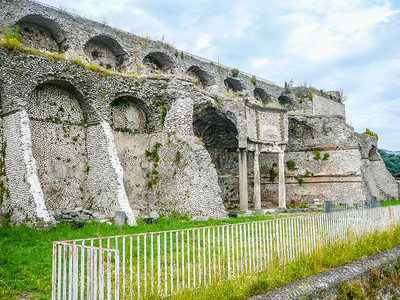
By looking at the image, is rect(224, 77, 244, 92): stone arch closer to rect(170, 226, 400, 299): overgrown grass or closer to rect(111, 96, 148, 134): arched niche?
rect(111, 96, 148, 134): arched niche

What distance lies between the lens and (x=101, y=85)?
732 inches

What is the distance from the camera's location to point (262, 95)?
3569cm

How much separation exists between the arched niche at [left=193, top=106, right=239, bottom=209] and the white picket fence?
15291mm

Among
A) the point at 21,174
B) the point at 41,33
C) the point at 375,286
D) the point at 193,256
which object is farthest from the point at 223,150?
the point at 193,256

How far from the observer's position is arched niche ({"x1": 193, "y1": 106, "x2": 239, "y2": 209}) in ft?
86.8

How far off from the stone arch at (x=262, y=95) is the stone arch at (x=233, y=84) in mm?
2135

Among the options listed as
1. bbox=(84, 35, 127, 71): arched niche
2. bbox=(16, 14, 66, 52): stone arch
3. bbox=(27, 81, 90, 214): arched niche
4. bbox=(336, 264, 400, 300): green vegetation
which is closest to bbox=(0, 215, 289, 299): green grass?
bbox=(27, 81, 90, 214): arched niche

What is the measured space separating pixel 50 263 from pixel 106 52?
19.4 m

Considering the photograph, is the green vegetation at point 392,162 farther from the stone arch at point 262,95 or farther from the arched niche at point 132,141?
the arched niche at point 132,141

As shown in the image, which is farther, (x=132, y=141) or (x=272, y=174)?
(x=272, y=174)

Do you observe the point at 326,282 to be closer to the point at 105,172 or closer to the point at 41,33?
the point at 105,172

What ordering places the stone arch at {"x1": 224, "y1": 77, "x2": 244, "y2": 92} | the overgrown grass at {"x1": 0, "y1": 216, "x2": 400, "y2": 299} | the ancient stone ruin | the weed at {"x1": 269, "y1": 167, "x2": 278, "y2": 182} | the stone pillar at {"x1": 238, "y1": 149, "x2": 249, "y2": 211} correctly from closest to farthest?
the overgrown grass at {"x1": 0, "y1": 216, "x2": 400, "y2": 299} → the ancient stone ruin → the stone pillar at {"x1": 238, "y1": 149, "x2": 249, "y2": 211} → the weed at {"x1": 269, "y1": 167, "x2": 278, "y2": 182} → the stone arch at {"x1": 224, "y1": 77, "x2": 244, "y2": 92}

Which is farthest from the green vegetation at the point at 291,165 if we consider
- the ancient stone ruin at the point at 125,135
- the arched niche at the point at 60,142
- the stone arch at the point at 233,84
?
the arched niche at the point at 60,142

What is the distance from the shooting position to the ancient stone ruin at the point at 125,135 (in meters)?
16.0
